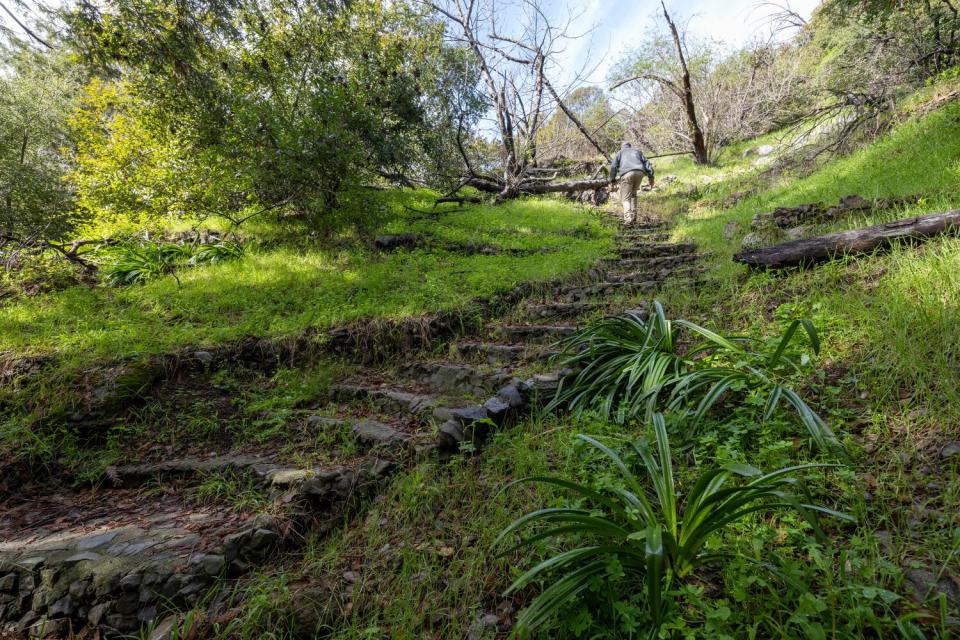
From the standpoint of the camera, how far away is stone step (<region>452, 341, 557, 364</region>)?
3717 mm

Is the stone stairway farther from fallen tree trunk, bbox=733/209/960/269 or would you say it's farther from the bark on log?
the bark on log

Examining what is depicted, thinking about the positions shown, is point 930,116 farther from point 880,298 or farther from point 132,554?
point 132,554

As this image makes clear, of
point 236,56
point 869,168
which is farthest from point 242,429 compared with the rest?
point 869,168

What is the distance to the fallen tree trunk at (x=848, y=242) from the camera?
326 centimetres

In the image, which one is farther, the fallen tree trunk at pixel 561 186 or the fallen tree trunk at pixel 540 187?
the fallen tree trunk at pixel 561 186

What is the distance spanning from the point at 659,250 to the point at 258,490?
20.1ft

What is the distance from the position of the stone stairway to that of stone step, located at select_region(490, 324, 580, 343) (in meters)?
0.02

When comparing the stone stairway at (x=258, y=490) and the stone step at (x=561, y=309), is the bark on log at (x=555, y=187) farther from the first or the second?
the stone stairway at (x=258, y=490)

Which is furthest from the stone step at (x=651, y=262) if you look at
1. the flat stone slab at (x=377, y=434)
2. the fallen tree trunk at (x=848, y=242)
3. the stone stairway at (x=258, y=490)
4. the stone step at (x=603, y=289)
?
the flat stone slab at (x=377, y=434)

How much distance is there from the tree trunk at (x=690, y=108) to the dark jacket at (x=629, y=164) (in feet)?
12.9

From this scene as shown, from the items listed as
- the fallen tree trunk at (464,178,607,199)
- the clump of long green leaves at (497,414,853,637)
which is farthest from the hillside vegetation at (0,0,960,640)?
the fallen tree trunk at (464,178,607,199)

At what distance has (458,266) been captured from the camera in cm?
618

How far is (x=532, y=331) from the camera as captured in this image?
164 inches

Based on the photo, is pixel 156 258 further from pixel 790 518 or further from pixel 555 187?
pixel 555 187
